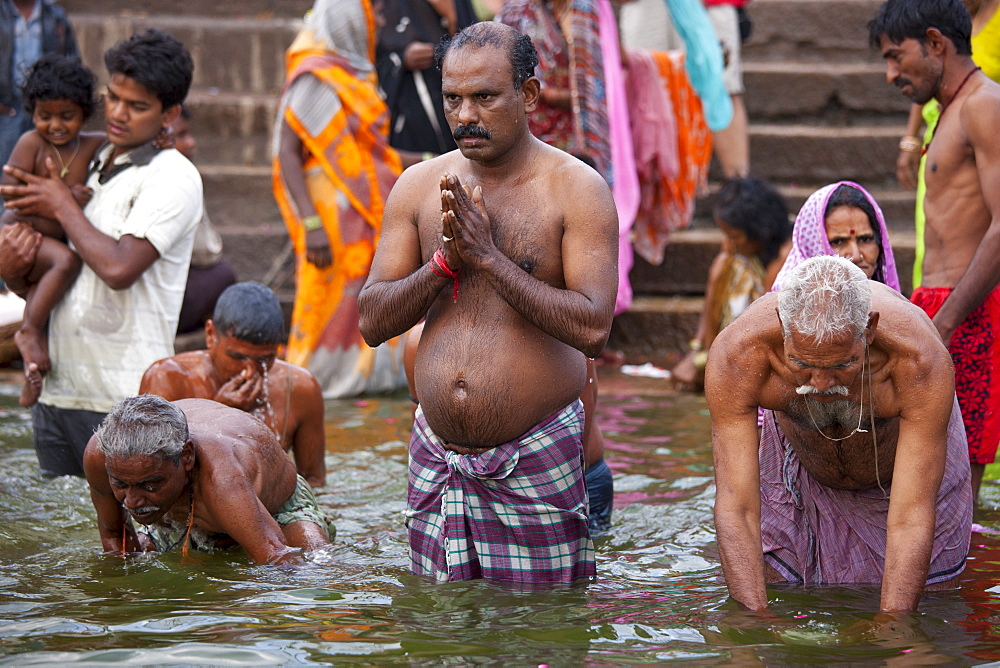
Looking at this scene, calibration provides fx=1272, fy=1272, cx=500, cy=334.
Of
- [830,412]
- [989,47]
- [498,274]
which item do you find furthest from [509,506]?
[989,47]

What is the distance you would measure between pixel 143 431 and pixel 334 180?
4013 mm

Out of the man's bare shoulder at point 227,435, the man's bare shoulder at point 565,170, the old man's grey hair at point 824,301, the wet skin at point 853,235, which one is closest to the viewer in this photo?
the old man's grey hair at point 824,301

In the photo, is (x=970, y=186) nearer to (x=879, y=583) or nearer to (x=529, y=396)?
(x=879, y=583)

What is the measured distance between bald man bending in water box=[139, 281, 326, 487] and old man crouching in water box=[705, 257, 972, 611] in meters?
2.07

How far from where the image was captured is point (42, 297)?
5.47 metres

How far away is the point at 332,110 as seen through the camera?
8.05 m

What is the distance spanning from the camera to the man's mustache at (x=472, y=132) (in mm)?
3957

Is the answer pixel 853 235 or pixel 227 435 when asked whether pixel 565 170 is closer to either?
pixel 853 235

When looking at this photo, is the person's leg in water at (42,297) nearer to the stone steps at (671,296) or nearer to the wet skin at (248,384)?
the wet skin at (248,384)

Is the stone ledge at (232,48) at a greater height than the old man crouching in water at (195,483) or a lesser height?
greater

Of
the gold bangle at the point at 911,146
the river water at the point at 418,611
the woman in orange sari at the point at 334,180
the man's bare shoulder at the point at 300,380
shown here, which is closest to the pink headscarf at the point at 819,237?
the river water at the point at 418,611

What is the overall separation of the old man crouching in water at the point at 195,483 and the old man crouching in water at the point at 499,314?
26.0 inches

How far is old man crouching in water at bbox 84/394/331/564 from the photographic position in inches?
171

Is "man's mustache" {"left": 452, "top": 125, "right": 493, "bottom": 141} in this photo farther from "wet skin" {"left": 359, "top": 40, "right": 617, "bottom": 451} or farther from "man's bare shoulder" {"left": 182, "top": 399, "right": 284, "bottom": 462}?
"man's bare shoulder" {"left": 182, "top": 399, "right": 284, "bottom": 462}
